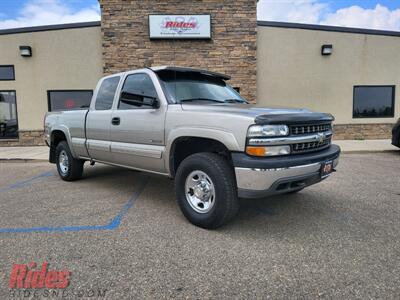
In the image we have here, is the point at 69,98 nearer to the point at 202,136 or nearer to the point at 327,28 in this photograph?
the point at 202,136

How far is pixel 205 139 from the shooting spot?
3496mm

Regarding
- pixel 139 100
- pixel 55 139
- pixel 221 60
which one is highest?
pixel 221 60

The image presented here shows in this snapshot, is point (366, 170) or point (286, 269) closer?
point (286, 269)

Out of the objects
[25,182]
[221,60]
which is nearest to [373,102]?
[221,60]

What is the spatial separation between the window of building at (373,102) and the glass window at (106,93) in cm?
1136

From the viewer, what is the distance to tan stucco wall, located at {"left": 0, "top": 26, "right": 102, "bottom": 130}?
11.8m

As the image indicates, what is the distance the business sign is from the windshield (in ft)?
25.2

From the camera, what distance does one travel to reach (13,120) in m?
12.2

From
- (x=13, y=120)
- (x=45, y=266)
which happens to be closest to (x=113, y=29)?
(x=13, y=120)

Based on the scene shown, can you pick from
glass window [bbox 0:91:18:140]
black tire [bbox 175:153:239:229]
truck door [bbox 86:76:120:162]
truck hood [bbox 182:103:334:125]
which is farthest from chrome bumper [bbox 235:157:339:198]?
glass window [bbox 0:91:18:140]

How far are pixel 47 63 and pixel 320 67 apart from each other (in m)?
11.5

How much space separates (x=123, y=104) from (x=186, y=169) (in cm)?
175

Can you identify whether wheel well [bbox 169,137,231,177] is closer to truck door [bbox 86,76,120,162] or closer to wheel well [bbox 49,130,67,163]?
truck door [bbox 86,76,120,162]

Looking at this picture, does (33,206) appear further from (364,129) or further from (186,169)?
(364,129)
